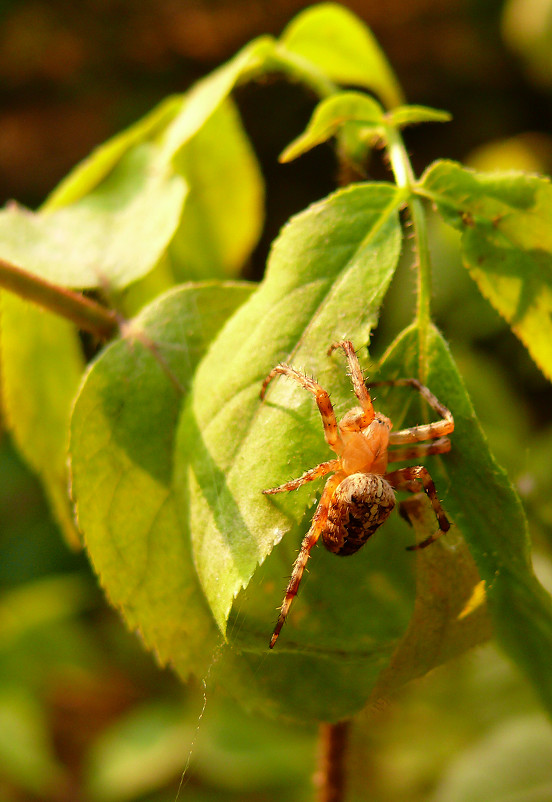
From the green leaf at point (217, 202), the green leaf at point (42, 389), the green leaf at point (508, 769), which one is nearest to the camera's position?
the green leaf at point (42, 389)

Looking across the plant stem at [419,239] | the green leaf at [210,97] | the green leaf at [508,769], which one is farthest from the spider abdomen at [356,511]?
the green leaf at [508,769]

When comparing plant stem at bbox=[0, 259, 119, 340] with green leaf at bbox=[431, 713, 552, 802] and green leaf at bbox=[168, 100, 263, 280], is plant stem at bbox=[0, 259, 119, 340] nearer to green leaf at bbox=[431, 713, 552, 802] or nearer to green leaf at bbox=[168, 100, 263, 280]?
green leaf at bbox=[168, 100, 263, 280]

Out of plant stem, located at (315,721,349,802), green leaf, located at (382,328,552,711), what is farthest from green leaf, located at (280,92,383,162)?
plant stem, located at (315,721,349,802)

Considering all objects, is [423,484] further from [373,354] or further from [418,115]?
[418,115]

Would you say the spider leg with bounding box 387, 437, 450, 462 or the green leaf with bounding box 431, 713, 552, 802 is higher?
the spider leg with bounding box 387, 437, 450, 462

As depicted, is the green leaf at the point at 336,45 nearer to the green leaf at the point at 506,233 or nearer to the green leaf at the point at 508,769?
the green leaf at the point at 506,233

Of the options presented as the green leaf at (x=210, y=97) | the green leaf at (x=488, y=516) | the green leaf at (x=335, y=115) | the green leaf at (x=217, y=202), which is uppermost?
the green leaf at (x=210, y=97)

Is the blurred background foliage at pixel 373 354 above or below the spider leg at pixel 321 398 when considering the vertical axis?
below
